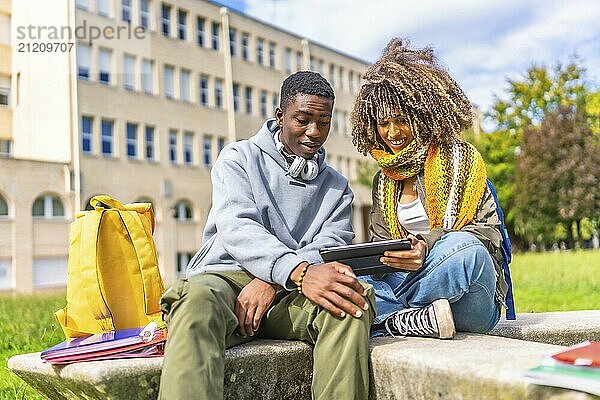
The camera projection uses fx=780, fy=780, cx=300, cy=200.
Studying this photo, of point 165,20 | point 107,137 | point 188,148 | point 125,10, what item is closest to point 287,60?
point 165,20

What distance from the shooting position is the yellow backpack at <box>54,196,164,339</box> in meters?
3.33

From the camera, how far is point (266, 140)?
3.47 meters

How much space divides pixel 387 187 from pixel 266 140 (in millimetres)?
627

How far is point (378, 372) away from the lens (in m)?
2.70

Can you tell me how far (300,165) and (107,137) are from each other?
102ft

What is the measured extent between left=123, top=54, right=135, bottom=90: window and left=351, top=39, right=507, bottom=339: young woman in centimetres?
3180

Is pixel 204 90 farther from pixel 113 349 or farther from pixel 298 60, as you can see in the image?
pixel 113 349

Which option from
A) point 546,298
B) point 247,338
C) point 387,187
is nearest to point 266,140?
point 387,187

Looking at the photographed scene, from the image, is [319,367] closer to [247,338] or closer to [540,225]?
[247,338]

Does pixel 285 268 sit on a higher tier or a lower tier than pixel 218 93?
lower

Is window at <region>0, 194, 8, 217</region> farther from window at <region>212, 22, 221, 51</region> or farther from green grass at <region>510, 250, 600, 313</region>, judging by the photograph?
green grass at <region>510, 250, 600, 313</region>

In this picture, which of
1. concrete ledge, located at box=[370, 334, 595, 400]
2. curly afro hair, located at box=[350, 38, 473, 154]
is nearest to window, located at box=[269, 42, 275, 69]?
curly afro hair, located at box=[350, 38, 473, 154]

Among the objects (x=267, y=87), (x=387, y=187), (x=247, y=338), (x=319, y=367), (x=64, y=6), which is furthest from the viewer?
(x=267, y=87)

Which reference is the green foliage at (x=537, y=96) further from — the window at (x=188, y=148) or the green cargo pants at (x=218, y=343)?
the green cargo pants at (x=218, y=343)
